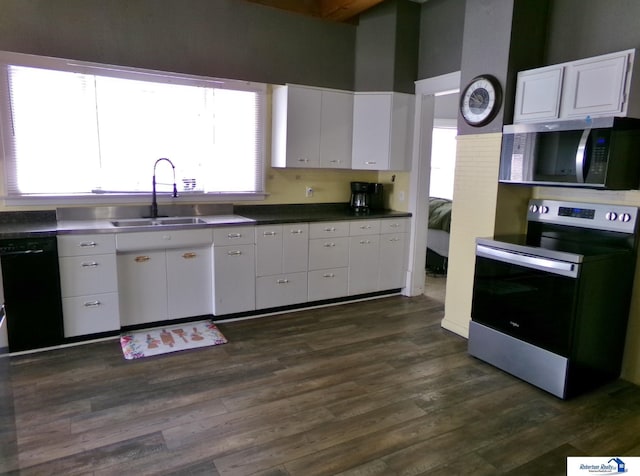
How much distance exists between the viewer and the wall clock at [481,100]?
3166 mm

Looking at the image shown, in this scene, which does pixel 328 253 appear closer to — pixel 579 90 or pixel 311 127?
pixel 311 127

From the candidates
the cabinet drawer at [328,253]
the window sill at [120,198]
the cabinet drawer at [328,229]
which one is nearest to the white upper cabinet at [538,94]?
the cabinet drawer at [328,229]

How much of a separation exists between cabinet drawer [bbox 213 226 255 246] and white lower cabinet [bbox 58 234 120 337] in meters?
0.81

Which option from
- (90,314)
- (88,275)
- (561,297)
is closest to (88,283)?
(88,275)

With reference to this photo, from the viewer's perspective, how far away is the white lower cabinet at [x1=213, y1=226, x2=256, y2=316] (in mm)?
3703

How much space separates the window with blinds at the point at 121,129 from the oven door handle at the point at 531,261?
90.8 inches

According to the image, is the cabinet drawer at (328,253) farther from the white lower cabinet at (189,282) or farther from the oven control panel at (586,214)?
the oven control panel at (586,214)

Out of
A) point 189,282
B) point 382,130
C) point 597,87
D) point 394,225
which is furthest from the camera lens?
point 394,225

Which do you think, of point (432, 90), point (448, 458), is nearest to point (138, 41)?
point (432, 90)

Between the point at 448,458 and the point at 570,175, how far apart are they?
73.4 inches

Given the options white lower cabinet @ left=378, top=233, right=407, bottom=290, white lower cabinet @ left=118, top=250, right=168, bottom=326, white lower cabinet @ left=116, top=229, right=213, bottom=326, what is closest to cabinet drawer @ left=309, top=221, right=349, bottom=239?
white lower cabinet @ left=378, top=233, right=407, bottom=290

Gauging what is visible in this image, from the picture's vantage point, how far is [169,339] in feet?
11.2

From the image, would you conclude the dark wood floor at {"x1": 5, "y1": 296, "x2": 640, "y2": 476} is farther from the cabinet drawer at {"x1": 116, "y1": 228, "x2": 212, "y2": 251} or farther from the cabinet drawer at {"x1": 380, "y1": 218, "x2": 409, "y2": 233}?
the cabinet drawer at {"x1": 380, "y1": 218, "x2": 409, "y2": 233}

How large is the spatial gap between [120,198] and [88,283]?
0.86m
